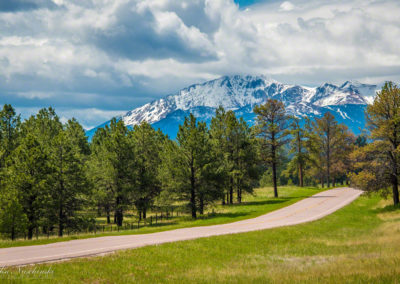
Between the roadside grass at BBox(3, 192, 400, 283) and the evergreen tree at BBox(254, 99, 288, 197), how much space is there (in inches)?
889

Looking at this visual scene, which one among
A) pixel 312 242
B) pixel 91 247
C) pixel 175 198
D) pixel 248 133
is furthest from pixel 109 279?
pixel 248 133

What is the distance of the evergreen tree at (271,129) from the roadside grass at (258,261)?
22589 mm

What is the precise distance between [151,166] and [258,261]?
35.2 metres

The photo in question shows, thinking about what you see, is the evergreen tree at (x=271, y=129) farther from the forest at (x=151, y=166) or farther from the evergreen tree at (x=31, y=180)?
the evergreen tree at (x=31, y=180)

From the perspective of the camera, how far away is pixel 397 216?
29.2 m

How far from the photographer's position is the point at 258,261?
15.8 metres

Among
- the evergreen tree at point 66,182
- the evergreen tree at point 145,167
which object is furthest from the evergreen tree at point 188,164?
the evergreen tree at point 66,182

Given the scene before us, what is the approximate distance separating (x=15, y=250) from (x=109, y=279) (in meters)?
7.89

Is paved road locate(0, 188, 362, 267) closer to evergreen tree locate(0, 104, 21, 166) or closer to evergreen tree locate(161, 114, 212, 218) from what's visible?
evergreen tree locate(161, 114, 212, 218)

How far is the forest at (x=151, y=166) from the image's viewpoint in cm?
3169

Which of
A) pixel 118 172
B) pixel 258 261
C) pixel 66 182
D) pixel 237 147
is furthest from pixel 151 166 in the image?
pixel 258 261

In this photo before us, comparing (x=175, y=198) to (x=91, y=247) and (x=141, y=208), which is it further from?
(x=91, y=247)

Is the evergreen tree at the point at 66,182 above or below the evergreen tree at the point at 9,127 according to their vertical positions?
below

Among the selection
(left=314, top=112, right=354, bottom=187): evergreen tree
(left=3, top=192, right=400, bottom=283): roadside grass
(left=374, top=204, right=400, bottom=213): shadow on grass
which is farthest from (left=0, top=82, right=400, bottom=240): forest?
(left=314, top=112, right=354, bottom=187): evergreen tree
